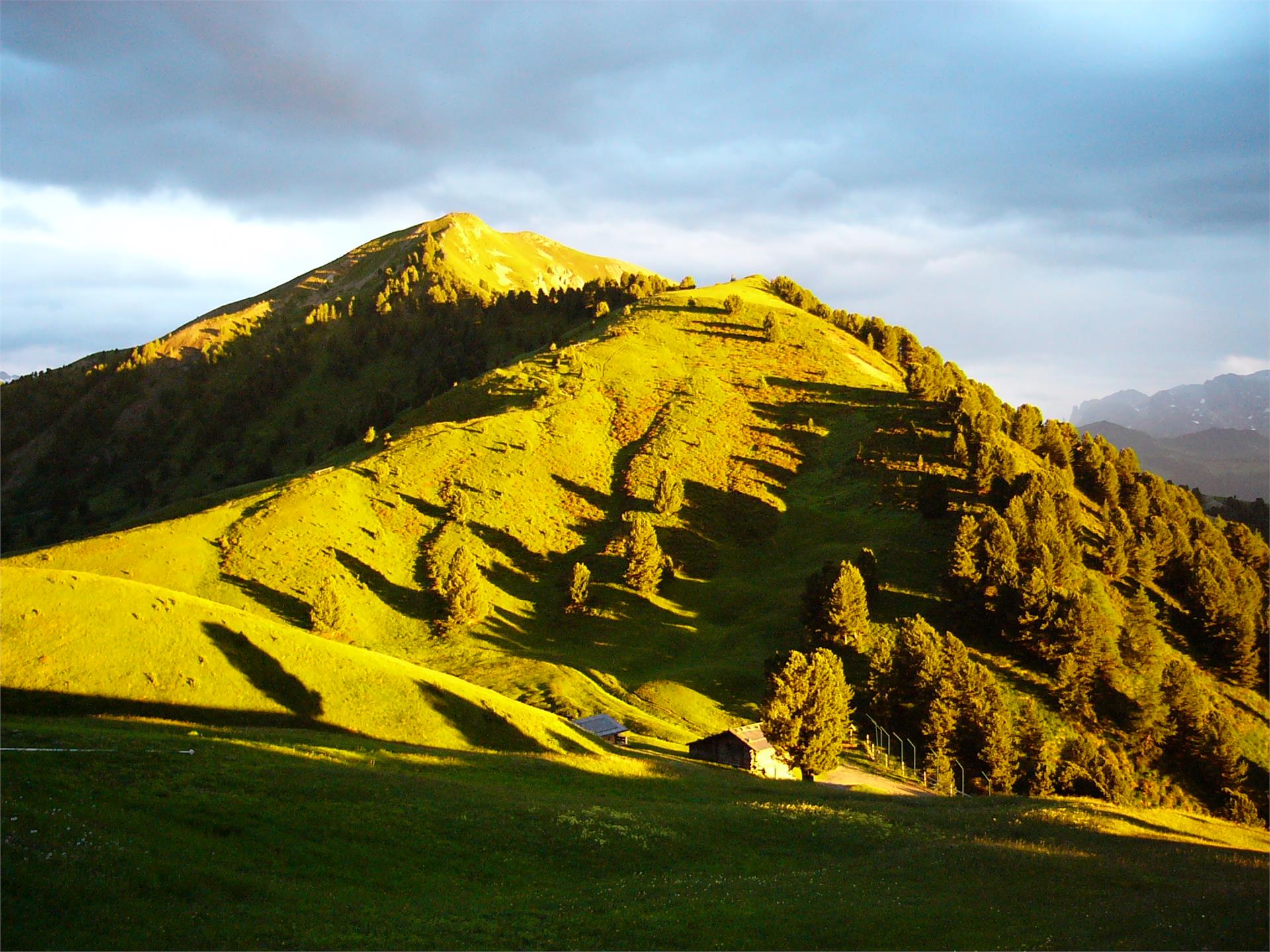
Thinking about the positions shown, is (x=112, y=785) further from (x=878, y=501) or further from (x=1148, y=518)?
(x=1148, y=518)

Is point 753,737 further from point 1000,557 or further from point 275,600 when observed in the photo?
point 275,600

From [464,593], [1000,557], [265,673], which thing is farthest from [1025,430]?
[265,673]

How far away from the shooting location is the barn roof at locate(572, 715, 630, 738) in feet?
200

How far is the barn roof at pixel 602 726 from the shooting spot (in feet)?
200

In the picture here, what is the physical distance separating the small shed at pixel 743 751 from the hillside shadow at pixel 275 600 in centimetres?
4415

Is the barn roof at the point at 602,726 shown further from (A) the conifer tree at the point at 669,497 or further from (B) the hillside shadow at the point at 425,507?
(B) the hillside shadow at the point at 425,507

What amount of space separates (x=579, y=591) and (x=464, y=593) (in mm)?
13031

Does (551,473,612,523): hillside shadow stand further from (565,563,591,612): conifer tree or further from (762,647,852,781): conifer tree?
(762,647,852,781): conifer tree

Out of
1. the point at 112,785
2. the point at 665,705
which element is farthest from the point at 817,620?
the point at 112,785

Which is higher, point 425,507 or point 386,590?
point 425,507

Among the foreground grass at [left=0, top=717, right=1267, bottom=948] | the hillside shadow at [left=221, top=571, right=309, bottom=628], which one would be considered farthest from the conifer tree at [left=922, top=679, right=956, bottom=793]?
the hillside shadow at [left=221, top=571, right=309, bottom=628]

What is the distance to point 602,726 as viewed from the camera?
205ft

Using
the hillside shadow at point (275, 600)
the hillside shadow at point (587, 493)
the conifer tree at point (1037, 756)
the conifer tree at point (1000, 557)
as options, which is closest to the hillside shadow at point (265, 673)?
the hillside shadow at point (275, 600)

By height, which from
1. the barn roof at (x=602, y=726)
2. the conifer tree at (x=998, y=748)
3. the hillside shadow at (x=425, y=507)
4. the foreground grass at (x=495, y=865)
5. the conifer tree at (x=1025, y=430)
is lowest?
the conifer tree at (x=998, y=748)
